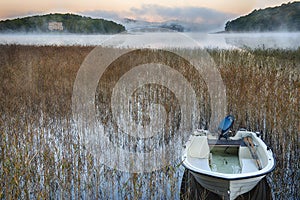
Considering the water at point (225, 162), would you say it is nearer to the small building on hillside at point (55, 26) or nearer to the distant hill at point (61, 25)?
the distant hill at point (61, 25)

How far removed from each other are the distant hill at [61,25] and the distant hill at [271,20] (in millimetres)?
9162

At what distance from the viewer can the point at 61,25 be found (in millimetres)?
27625

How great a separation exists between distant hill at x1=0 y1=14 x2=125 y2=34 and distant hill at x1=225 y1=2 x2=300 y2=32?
9.16m

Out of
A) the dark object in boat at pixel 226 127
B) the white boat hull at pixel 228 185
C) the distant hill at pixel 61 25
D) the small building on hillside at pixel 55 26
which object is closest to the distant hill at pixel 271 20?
the distant hill at pixel 61 25

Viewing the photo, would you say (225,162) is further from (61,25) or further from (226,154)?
(61,25)

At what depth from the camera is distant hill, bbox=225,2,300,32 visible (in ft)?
86.2

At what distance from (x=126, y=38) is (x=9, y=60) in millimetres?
5352

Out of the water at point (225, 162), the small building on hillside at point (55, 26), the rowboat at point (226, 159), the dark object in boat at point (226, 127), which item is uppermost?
the small building on hillside at point (55, 26)

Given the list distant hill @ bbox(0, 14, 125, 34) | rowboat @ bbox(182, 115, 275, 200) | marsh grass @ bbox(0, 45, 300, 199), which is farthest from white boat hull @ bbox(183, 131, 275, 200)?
distant hill @ bbox(0, 14, 125, 34)

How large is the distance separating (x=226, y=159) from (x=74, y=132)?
2384mm

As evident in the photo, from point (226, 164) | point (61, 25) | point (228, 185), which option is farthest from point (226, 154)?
point (61, 25)

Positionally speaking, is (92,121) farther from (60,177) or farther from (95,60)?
(95,60)

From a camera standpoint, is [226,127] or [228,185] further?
[226,127]

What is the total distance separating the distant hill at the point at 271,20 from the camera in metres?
26.3
